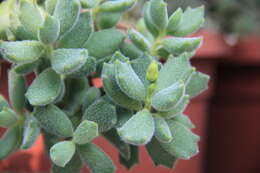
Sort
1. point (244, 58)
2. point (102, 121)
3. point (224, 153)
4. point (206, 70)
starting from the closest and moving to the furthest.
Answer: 1. point (102, 121)
2. point (206, 70)
3. point (244, 58)
4. point (224, 153)

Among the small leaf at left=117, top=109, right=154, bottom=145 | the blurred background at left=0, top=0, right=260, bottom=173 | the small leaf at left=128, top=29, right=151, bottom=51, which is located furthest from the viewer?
the blurred background at left=0, top=0, right=260, bottom=173

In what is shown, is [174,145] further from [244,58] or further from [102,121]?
[244,58]

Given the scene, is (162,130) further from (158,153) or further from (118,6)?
(118,6)

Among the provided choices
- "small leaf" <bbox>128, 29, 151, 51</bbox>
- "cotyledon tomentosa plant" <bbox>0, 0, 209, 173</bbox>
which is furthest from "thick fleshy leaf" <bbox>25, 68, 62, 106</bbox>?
"small leaf" <bbox>128, 29, 151, 51</bbox>

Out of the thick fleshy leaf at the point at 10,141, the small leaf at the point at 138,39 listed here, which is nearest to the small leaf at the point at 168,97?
the small leaf at the point at 138,39

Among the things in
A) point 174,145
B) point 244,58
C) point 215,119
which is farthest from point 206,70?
point 174,145

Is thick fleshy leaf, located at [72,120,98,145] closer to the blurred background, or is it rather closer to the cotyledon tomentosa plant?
the cotyledon tomentosa plant
